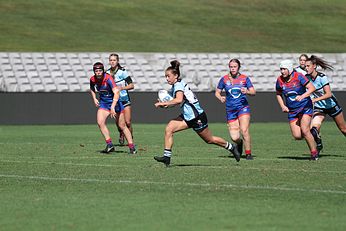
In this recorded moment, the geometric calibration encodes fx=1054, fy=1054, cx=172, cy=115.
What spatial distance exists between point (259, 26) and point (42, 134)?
31561 mm

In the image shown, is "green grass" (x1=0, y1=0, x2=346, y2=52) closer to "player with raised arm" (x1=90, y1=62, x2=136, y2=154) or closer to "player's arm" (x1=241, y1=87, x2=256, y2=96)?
"player with raised arm" (x1=90, y1=62, x2=136, y2=154)

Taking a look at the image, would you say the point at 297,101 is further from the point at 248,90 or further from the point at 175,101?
the point at 175,101

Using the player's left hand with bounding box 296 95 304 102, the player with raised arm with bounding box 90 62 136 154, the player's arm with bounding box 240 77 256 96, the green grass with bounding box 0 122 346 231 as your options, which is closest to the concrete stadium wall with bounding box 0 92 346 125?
the green grass with bounding box 0 122 346 231

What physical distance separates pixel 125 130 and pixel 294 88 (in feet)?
13.1

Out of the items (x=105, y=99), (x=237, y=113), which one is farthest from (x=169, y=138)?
(x=105, y=99)

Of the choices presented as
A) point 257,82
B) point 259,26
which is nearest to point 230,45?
point 259,26

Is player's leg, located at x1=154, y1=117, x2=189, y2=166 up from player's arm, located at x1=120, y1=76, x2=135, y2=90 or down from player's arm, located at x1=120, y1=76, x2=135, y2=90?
down

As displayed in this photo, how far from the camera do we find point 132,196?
42.6ft

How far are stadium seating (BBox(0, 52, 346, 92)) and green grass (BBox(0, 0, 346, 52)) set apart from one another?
4.72m

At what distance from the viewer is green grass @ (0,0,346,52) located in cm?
5359

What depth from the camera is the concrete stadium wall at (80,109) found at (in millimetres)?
36031

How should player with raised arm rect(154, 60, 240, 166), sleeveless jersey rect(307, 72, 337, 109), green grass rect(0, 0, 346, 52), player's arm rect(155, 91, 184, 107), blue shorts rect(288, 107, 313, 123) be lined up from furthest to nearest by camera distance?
green grass rect(0, 0, 346, 52), sleeveless jersey rect(307, 72, 337, 109), blue shorts rect(288, 107, 313, 123), player with raised arm rect(154, 60, 240, 166), player's arm rect(155, 91, 184, 107)

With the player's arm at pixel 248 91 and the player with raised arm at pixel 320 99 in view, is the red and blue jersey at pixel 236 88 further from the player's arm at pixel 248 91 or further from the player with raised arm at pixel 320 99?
the player with raised arm at pixel 320 99

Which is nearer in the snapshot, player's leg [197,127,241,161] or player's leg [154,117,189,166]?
player's leg [154,117,189,166]
